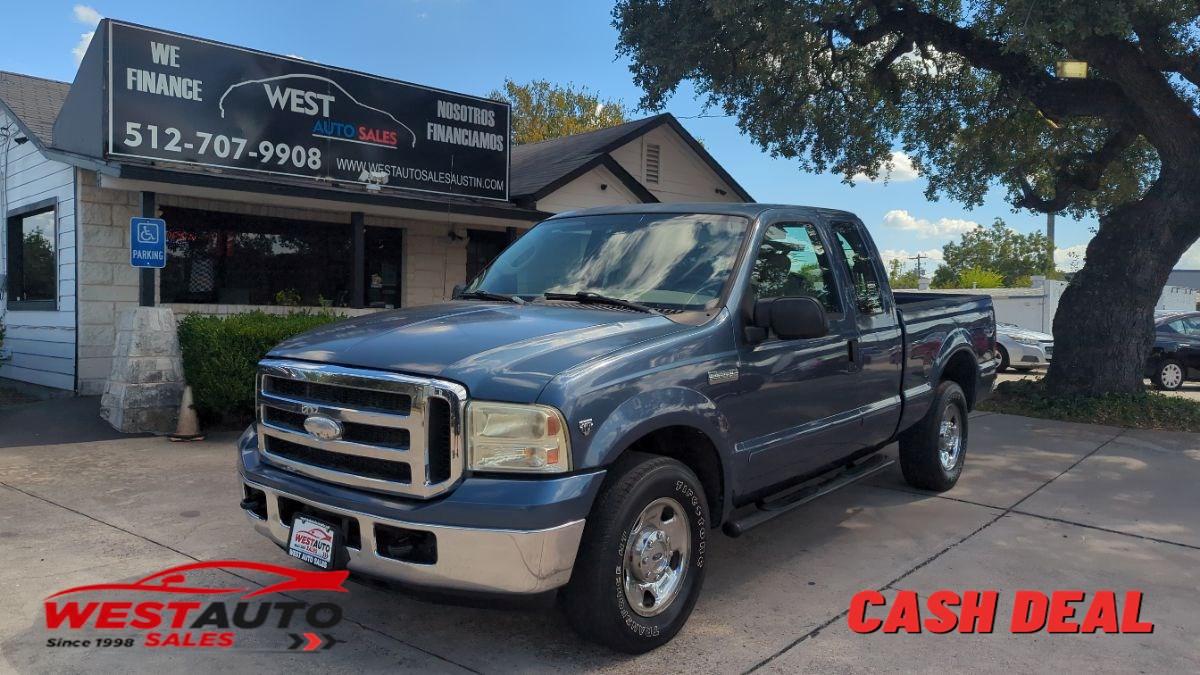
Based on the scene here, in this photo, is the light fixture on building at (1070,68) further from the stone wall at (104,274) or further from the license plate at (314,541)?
the license plate at (314,541)

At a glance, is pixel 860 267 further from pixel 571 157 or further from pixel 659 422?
pixel 571 157

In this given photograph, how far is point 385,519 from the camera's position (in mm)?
3156

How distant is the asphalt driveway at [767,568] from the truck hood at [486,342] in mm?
842

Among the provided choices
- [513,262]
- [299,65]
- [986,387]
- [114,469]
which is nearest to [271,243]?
[299,65]

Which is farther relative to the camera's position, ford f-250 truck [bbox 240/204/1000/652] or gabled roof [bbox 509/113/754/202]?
gabled roof [bbox 509/113/754/202]

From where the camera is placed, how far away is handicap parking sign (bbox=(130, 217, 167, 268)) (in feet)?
27.4

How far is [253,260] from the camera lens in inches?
484

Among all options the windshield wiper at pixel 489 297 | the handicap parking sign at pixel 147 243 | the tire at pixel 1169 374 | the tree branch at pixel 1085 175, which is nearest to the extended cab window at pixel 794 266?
the windshield wiper at pixel 489 297

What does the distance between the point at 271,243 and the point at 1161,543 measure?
1133cm

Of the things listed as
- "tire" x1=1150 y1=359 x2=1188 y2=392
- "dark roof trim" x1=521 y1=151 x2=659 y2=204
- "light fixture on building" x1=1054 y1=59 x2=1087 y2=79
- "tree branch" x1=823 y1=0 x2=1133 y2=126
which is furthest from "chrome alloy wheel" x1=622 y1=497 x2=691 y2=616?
"tire" x1=1150 y1=359 x2=1188 y2=392

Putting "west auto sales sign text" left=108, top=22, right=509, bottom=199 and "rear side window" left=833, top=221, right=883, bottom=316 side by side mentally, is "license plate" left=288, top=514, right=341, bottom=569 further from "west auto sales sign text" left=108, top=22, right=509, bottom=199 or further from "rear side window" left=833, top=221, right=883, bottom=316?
"west auto sales sign text" left=108, top=22, right=509, bottom=199

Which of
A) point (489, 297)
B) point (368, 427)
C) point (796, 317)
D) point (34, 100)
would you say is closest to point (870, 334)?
point (796, 317)

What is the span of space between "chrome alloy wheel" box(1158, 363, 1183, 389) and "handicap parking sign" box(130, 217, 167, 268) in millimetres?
16478

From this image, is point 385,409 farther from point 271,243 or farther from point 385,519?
point 271,243
